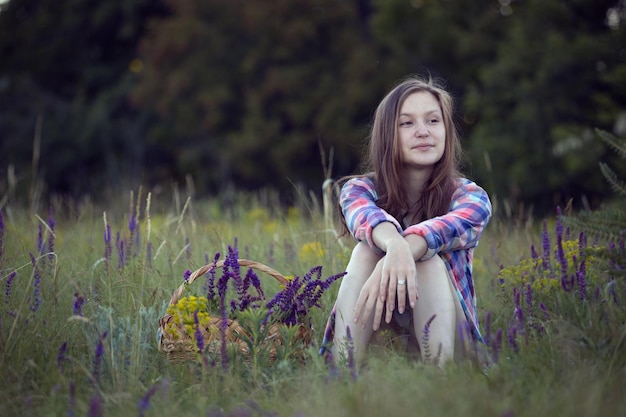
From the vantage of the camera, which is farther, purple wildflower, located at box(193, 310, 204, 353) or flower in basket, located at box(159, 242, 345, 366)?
flower in basket, located at box(159, 242, 345, 366)

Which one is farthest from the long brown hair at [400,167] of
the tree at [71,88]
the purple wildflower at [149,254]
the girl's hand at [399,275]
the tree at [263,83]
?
the tree at [71,88]

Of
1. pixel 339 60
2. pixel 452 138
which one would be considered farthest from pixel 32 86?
pixel 452 138

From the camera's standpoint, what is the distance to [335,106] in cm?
1252

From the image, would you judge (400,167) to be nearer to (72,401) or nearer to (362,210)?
(362,210)

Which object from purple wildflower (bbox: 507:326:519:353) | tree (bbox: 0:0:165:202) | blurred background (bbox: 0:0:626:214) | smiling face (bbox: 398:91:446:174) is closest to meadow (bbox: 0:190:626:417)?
purple wildflower (bbox: 507:326:519:353)

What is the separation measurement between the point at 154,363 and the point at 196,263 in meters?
1.22

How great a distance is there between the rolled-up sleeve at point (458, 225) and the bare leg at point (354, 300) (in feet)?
0.63

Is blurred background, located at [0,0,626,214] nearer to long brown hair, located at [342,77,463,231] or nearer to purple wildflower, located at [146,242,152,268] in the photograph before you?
purple wildflower, located at [146,242,152,268]

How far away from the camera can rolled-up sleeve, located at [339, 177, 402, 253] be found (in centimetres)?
270

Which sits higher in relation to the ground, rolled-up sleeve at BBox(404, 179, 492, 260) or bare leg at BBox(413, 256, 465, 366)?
rolled-up sleeve at BBox(404, 179, 492, 260)

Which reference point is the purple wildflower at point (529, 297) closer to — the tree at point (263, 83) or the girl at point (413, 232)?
the girl at point (413, 232)

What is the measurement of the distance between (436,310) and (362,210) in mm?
536

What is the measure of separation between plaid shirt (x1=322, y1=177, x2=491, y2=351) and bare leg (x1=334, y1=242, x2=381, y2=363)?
0.17 feet

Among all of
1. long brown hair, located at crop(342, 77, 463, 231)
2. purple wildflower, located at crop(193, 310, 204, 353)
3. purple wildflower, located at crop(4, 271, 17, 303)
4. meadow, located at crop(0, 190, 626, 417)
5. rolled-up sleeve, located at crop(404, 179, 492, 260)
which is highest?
long brown hair, located at crop(342, 77, 463, 231)
